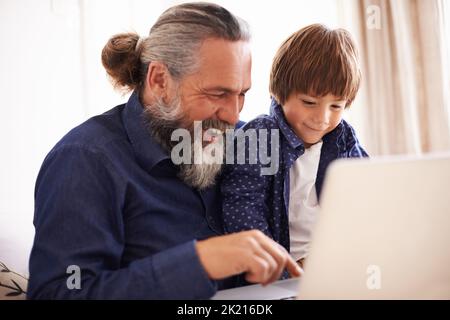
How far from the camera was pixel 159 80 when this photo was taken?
1494mm

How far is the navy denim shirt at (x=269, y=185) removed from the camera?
58.9 inches

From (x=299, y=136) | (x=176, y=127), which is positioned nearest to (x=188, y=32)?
(x=176, y=127)

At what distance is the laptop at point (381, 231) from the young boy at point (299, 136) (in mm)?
617

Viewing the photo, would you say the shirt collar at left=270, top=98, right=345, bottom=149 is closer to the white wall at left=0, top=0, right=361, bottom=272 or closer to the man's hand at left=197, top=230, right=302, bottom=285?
the man's hand at left=197, top=230, right=302, bottom=285

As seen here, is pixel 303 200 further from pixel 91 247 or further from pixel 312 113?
pixel 91 247

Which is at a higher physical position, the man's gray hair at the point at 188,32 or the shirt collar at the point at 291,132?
the man's gray hair at the point at 188,32

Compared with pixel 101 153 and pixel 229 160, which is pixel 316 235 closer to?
pixel 101 153

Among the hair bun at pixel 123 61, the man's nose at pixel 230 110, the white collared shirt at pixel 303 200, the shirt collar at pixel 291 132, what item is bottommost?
the white collared shirt at pixel 303 200

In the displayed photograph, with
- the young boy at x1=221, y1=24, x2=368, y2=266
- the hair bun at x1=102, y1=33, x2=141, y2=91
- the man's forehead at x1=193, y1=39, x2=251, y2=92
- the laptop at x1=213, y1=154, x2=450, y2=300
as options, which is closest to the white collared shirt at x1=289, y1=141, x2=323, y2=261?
the young boy at x1=221, y1=24, x2=368, y2=266

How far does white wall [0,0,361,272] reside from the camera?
7.52ft

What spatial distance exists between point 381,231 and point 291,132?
2.68 ft

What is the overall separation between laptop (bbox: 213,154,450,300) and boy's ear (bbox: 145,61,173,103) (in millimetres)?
767

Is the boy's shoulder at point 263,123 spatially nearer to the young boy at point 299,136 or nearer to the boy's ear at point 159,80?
the young boy at point 299,136

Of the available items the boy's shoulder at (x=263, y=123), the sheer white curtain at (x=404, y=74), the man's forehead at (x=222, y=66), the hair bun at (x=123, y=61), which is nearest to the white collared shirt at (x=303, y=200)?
the boy's shoulder at (x=263, y=123)
